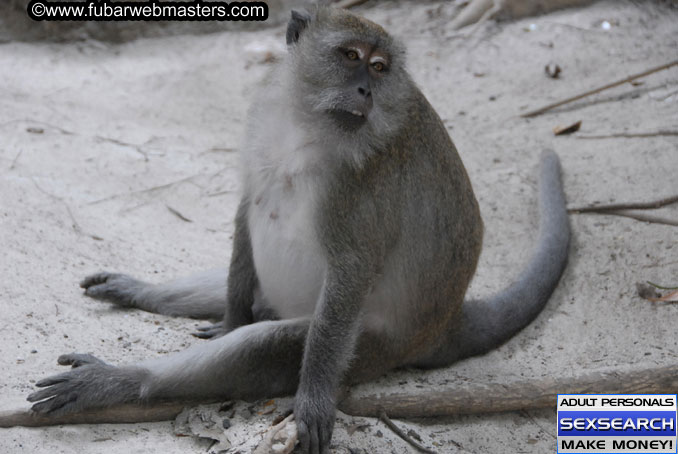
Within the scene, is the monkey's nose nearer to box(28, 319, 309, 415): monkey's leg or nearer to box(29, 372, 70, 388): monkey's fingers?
box(28, 319, 309, 415): monkey's leg

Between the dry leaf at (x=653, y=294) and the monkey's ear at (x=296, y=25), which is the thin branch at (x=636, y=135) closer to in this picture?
the dry leaf at (x=653, y=294)

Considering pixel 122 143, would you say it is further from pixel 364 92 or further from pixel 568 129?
pixel 364 92

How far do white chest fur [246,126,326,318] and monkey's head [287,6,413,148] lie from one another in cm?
22

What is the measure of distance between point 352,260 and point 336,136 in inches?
21.2

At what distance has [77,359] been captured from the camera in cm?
334

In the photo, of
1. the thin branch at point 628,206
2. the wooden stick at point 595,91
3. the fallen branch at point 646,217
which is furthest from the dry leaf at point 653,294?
the wooden stick at point 595,91

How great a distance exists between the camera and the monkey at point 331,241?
309 cm

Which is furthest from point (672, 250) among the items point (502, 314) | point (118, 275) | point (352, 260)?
point (118, 275)

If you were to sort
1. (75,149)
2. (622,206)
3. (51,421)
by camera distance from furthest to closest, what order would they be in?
(75,149)
(622,206)
(51,421)

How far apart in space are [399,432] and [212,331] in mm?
1254

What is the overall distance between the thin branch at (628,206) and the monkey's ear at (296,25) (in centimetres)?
256

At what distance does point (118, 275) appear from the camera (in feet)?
14.0

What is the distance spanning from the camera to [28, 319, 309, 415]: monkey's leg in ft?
10.1

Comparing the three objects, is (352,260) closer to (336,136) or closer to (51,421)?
(336,136)
